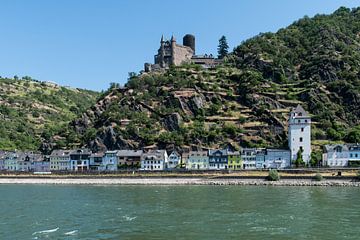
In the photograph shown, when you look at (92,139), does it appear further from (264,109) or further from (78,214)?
(78,214)

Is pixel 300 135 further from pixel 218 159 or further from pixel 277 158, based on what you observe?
pixel 218 159

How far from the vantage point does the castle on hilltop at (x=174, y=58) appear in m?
130

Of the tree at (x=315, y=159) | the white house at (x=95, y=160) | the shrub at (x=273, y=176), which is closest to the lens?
the shrub at (x=273, y=176)

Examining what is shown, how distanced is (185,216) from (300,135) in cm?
5113

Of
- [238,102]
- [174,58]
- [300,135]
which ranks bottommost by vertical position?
[300,135]

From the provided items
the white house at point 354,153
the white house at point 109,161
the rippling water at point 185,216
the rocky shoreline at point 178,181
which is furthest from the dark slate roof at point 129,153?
the white house at point 354,153

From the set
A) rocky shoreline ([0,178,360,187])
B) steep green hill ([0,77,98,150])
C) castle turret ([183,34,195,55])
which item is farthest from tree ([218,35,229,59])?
rocky shoreline ([0,178,360,187])

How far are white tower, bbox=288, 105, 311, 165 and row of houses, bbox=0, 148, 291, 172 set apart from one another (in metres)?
1.75

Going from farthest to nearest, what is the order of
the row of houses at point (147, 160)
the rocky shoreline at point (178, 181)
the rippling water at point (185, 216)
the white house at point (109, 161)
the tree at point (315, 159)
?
the white house at point (109, 161) → the row of houses at point (147, 160) → the tree at point (315, 159) → the rocky shoreline at point (178, 181) → the rippling water at point (185, 216)

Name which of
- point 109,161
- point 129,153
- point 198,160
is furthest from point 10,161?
point 198,160

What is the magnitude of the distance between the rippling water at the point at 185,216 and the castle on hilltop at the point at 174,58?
8403cm

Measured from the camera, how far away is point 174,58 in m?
130

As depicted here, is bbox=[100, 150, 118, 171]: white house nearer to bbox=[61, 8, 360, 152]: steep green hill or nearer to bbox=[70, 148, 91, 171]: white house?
bbox=[70, 148, 91, 171]: white house

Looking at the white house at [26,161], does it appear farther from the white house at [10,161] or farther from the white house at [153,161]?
the white house at [153,161]
